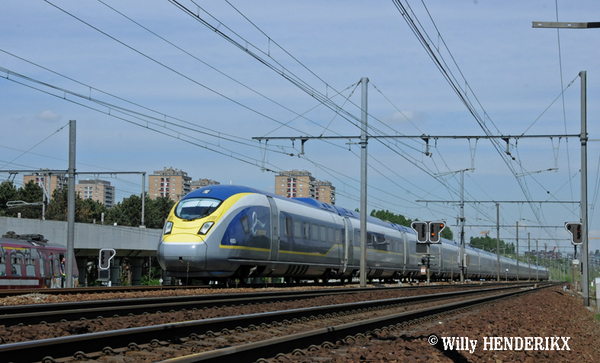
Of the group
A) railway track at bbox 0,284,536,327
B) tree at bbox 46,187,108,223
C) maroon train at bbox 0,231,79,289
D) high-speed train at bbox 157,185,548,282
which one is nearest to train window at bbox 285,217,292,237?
high-speed train at bbox 157,185,548,282

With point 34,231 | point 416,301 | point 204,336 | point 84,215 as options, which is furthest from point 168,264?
point 84,215

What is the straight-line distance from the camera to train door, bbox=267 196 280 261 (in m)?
24.0

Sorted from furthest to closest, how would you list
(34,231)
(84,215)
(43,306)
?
(84,215) < (34,231) < (43,306)

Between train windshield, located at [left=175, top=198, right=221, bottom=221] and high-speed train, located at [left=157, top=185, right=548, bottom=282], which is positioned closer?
high-speed train, located at [left=157, top=185, right=548, bottom=282]

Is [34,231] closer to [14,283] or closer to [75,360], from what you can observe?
[14,283]

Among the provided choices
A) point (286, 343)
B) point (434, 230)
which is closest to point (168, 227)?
point (434, 230)

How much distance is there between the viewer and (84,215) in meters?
104

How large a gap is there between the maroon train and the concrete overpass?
1101cm

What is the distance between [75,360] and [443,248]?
47.8m

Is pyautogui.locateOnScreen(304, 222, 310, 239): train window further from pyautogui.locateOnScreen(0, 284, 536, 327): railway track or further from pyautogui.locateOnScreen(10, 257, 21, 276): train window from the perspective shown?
pyautogui.locateOnScreen(10, 257, 21, 276): train window

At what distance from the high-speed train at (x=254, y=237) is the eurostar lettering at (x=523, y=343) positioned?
12303 mm

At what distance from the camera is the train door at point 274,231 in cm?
2395

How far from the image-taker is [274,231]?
2412cm

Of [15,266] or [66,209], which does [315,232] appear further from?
[66,209]
